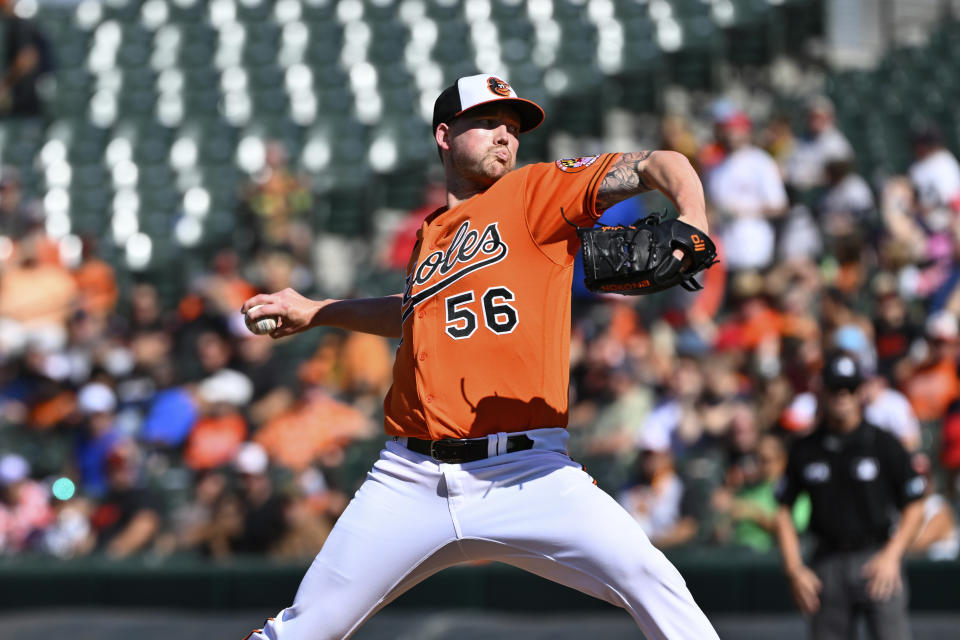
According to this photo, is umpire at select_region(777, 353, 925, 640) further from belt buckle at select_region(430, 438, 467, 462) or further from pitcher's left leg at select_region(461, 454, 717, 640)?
belt buckle at select_region(430, 438, 467, 462)

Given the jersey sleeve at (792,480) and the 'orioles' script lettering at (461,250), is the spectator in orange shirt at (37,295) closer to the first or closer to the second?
the jersey sleeve at (792,480)

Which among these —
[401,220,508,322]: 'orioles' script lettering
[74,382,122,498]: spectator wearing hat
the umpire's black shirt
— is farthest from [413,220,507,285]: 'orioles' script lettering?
[74,382,122,498]: spectator wearing hat

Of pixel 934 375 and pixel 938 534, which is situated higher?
pixel 934 375

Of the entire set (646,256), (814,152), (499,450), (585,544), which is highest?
(814,152)

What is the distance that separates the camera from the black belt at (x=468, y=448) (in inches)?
138

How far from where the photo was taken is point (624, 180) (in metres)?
3.34

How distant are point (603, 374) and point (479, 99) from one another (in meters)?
4.99

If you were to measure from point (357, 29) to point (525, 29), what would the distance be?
6.10 ft

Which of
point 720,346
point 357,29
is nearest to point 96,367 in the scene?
point 720,346

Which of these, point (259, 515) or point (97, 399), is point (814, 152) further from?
point (97, 399)

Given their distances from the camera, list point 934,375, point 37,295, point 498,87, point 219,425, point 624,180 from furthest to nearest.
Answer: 1. point 37,295
2. point 219,425
3. point 934,375
4. point 498,87
5. point 624,180

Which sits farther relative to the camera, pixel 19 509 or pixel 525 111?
pixel 19 509

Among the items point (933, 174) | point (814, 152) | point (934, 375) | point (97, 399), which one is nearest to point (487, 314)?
point (934, 375)

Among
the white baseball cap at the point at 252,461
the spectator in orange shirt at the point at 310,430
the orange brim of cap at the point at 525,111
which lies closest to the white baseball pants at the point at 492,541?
the orange brim of cap at the point at 525,111
